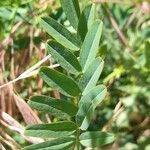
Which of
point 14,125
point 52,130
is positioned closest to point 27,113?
point 14,125

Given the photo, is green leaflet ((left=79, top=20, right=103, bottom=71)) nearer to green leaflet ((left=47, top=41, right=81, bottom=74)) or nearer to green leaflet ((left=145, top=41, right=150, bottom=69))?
green leaflet ((left=47, top=41, right=81, bottom=74))

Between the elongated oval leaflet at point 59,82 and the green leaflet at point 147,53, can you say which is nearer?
the elongated oval leaflet at point 59,82

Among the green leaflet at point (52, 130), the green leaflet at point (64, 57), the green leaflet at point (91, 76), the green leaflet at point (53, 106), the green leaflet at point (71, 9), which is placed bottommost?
the green leaflet at point (52, 130)

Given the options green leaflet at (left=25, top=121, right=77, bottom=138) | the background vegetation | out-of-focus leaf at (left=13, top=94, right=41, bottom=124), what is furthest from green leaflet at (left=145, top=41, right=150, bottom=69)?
green leaflet at (left=25, top=121, right=77, bottom=138)

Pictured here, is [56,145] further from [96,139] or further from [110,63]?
[110,63]

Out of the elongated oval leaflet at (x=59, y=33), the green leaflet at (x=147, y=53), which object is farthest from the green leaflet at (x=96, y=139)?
the green leaflet at (x=147, y=53)

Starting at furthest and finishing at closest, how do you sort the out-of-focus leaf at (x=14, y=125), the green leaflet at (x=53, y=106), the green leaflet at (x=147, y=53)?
the green leaflet at (x=147, y=53)
the out-of-focus leaf at (x=14, y=125)
the green leaflet at (x=53, y=106)

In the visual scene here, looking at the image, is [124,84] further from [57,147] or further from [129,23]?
[57,147]

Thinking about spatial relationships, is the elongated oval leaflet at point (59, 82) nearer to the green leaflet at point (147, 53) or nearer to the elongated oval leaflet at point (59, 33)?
the elongated oval leaflet at point (59, 33)
